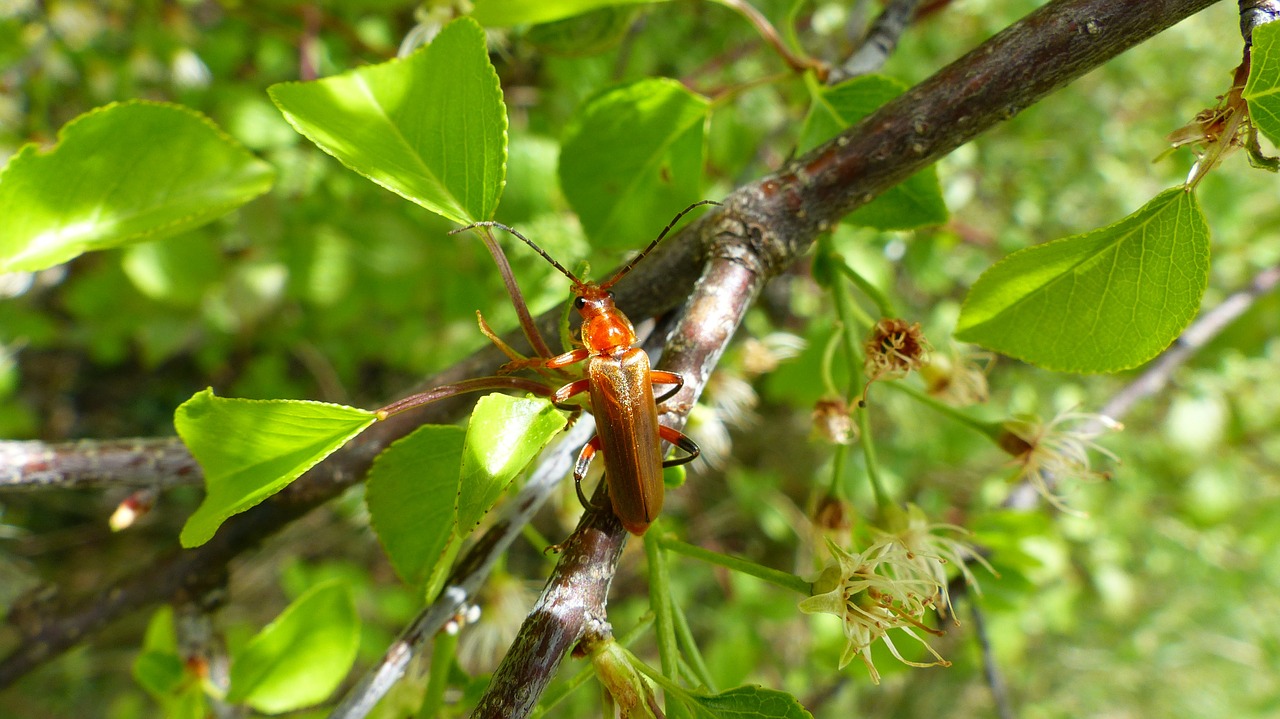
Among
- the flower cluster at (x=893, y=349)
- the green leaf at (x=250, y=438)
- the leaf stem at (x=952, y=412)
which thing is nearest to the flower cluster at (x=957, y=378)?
the leaf stem at (x=952, y=412)

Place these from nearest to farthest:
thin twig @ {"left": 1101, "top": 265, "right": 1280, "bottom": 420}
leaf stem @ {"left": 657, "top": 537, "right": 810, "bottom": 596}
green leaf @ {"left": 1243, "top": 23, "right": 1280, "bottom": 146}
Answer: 1. green leaf @ {"left": 1243, "top": 23, "right": 1280, "bottom": 146}
2. leaf stem @ {"left": 657, "top": 537, "right": 810, "bottom": 596}
3. thin twig @ {"left": 1101, "top": 265, "right": 1280, "bottom": 420}

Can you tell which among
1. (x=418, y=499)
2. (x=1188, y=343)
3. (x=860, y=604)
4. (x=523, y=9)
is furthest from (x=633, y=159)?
(x=1188, y=343)

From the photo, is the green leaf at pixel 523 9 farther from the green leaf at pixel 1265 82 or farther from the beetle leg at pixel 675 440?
the green leaf at pixel 1265 82

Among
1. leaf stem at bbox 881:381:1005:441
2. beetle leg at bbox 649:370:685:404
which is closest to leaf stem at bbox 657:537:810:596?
beetle leg at bbox 649:370:685:404

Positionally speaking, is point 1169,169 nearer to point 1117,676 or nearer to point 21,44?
point 1117,676

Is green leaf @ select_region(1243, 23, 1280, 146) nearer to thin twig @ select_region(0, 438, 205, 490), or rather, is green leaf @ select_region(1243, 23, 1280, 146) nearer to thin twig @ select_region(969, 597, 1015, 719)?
thin twig @ select_region(969, 597, 1015, 719)
